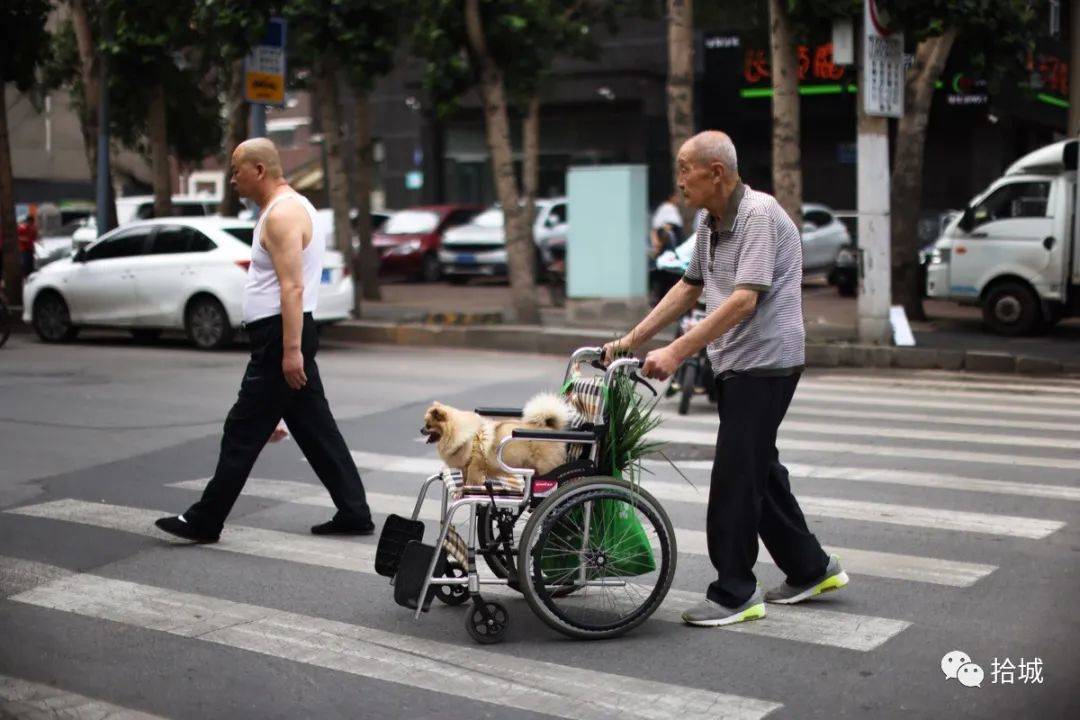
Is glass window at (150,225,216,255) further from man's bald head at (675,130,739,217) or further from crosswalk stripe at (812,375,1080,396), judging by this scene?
man's bald head at (675,130,739,217)

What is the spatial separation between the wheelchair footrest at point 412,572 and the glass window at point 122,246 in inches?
505

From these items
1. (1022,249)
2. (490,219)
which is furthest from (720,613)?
(490,219)

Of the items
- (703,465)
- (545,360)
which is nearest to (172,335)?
(545,360)

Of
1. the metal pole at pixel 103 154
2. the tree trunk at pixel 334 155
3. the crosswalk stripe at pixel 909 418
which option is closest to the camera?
the crosswalk stripe at pixel 909 418

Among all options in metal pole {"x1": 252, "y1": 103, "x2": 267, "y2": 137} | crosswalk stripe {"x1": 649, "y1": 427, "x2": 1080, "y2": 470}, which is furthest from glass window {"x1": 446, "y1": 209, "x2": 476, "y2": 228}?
crosswalk stripe {"x1": 649, "y1": 427, "x2": 1080, "y2": 470}

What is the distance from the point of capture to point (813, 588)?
5992mm

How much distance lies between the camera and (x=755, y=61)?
33.8 metres

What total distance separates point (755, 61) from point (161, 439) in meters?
25.7

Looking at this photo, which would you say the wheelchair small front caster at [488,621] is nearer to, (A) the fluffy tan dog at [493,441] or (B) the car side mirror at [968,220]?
(A) the fluffy tan dog at [493,441]

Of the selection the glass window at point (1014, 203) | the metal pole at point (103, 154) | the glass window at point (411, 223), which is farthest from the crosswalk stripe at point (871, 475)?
the glass window at point (411, 223)

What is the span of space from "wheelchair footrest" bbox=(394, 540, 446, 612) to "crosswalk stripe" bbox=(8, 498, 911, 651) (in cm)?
71

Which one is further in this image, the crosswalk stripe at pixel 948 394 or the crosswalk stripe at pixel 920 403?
the crosswalk stripe at pixel 948 394

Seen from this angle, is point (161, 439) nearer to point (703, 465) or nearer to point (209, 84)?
point (703, 465)

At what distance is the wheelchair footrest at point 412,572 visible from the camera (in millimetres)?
5512
